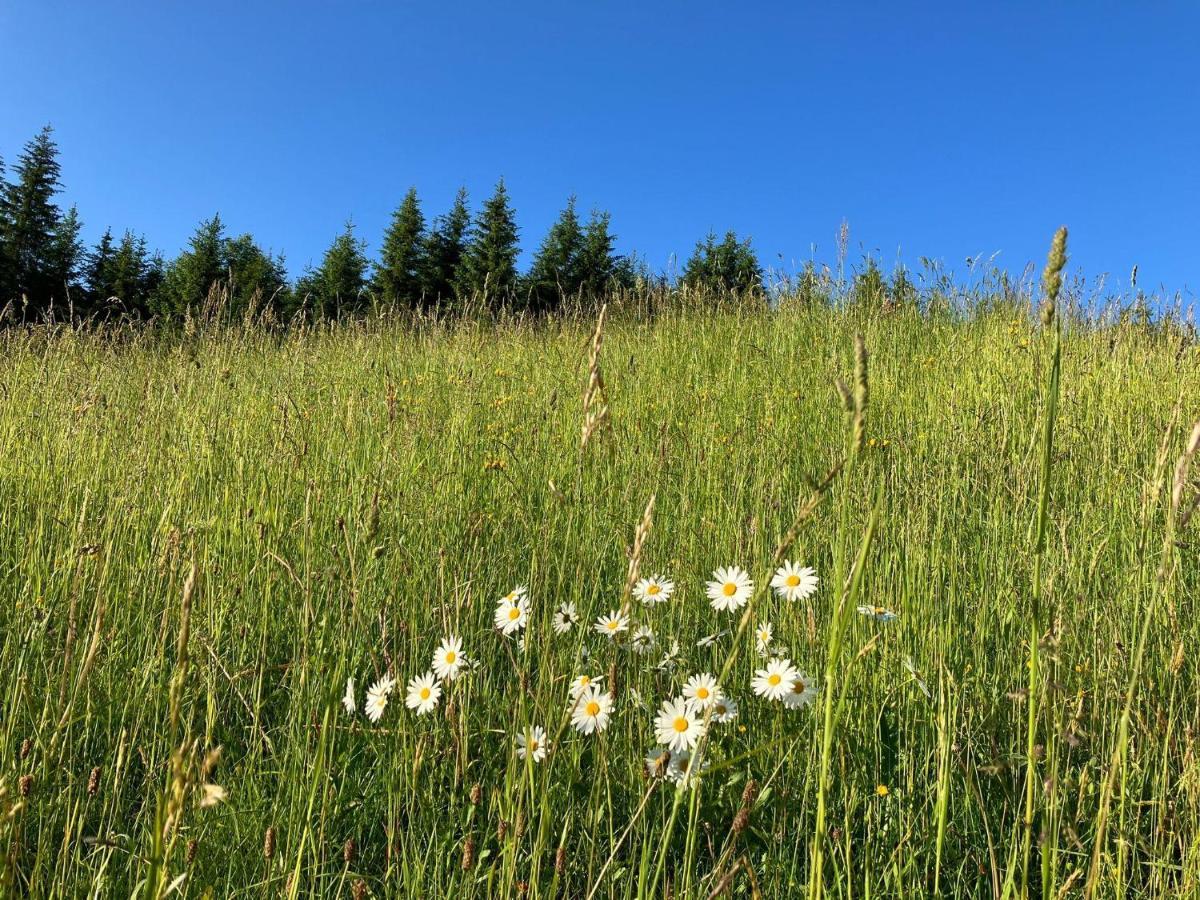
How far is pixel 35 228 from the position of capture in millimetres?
19219

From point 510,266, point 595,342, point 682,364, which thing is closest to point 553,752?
point 595,342

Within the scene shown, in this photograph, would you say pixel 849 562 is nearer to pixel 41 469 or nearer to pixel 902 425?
pixel 902 425

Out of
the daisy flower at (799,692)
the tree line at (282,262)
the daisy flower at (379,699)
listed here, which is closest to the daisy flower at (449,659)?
the daisy flower at (379,699)

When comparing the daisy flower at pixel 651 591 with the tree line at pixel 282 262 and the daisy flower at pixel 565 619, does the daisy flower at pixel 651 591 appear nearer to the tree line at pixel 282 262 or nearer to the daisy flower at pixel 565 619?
the daisy flower at pixel 565 619

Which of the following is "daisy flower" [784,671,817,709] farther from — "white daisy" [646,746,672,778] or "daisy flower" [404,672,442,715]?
"daisy flower" [404,672,442,715]

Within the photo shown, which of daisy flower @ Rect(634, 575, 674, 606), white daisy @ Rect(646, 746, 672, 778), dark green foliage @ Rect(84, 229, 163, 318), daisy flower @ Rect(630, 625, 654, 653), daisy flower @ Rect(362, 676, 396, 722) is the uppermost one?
dark green foliage @ Rect(84, 229, 163, 318)

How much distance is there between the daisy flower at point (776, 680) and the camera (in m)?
1.20

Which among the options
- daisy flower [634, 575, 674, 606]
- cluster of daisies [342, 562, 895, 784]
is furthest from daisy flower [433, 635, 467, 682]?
daisy flower [634, 575, 674, 606]

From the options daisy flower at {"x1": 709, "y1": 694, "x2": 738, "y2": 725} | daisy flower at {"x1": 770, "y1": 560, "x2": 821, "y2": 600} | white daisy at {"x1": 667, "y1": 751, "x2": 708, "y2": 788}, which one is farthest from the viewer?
daisy flower at {"x1": 770, "y1": 560, "x2": 821, "y2": 600}

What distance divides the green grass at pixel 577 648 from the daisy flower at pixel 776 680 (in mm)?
107

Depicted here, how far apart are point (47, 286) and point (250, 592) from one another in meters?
22.1

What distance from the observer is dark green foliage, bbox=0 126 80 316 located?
60.2 ft

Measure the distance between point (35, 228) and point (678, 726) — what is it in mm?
24914

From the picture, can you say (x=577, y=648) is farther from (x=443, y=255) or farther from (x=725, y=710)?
(x=443, y=255)
